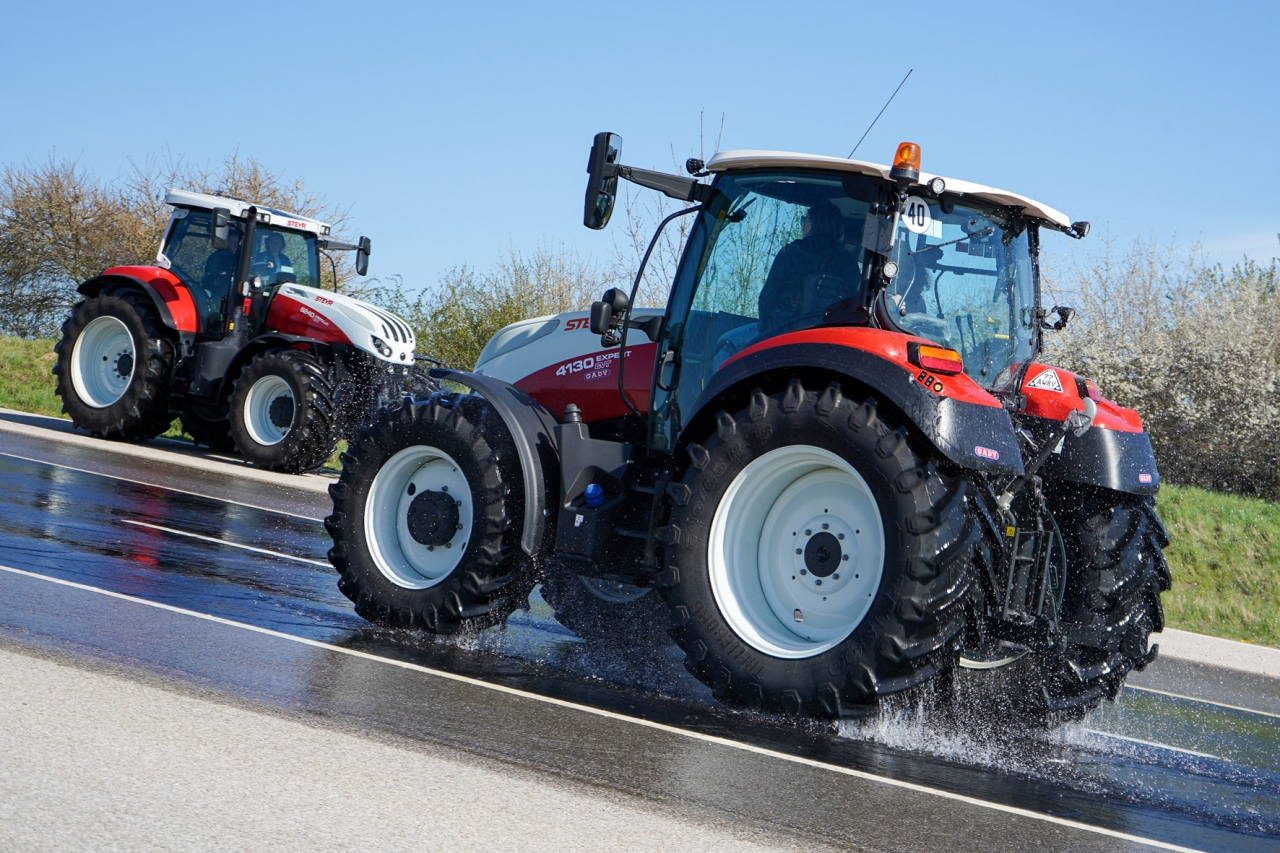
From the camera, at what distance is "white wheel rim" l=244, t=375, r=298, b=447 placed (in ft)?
49.1

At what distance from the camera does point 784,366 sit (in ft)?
18.0

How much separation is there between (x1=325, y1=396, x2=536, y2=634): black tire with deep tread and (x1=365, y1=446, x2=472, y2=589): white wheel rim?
0.05 meters

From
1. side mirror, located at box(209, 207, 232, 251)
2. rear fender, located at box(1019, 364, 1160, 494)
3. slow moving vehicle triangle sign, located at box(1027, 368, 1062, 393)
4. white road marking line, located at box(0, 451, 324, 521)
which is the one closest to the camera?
rear fender, located at box(1019, 364, 1160, 494)

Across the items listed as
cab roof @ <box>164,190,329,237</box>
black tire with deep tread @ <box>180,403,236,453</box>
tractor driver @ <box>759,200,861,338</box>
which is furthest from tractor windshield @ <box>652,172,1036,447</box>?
black tire with deep tread @ <box>180,403,236,453</box>

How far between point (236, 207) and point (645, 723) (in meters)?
12.1

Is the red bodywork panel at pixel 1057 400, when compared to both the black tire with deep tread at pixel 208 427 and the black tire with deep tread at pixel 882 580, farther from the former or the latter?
the black tire with deep tread at pixel 208 427

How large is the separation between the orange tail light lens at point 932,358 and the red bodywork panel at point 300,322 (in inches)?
424

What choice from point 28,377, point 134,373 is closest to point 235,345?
point 134,373

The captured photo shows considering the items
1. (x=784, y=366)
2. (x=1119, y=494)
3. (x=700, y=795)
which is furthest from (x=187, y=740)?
(x=1119, y=494)

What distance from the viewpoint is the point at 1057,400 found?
20.2 ft

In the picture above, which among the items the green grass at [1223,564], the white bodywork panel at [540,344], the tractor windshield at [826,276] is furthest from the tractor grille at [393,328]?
the tractor windshield at [826,276]

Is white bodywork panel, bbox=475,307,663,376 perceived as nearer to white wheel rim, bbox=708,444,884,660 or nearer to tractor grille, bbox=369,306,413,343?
white wheel rim, bbox=708,444,884,660

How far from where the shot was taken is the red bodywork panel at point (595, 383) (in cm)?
689

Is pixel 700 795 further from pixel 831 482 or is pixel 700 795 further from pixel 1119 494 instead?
pixel 1119 494
